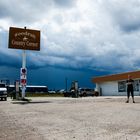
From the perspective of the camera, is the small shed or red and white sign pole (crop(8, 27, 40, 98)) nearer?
red and white sign pole (crop(8, 27, 40, 98))

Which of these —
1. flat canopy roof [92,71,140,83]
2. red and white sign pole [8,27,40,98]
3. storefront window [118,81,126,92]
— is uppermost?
red and white sign pole [8,27,40,98]

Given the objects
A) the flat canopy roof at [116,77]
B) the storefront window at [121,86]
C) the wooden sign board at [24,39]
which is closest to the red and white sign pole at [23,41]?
the wooden sign board at [24,39]

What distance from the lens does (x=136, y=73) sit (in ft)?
185

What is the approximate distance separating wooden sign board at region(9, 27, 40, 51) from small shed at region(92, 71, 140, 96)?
26172 mm

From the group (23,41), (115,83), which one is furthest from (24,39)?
(115,83)

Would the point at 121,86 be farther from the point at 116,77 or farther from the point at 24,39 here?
the point at 24,39

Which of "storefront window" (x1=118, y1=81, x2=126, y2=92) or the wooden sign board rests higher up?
the wooden sign board

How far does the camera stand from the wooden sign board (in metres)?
32.8

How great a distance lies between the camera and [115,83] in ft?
217

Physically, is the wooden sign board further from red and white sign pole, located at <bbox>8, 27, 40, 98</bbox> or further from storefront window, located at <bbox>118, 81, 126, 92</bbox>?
storefront window, located at <bbox>118, 81, 126, 92</bbox>

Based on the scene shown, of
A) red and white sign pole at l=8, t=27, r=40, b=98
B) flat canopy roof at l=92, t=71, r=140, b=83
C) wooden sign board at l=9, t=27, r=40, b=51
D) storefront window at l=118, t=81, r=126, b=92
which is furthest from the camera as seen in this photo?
storefront window at l=118, t=81, r=126, b=92

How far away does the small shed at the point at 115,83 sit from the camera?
57.8 meters

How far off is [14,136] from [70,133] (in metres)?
1.45

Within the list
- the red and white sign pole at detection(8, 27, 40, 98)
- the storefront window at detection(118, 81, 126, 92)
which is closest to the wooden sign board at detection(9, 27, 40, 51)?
the red and white sign pole at detection(8, 27, 40, 98)
